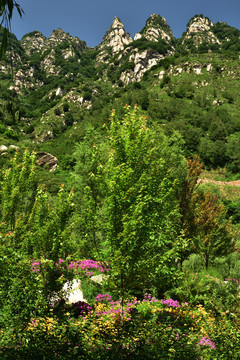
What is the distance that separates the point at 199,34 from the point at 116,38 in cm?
6681

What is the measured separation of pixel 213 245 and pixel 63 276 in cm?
892

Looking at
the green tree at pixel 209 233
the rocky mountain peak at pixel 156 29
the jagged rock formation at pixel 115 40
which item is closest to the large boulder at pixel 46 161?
the green tree at pixel 209 233

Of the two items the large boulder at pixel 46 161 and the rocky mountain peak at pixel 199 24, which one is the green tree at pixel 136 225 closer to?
the large boulder at pixel 46 161

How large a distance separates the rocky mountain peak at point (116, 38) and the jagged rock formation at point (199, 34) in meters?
47.7

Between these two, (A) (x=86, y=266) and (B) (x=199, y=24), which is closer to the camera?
(A) (x=86, y=266)

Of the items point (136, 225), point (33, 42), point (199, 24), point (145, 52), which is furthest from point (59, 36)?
point (136, 225)

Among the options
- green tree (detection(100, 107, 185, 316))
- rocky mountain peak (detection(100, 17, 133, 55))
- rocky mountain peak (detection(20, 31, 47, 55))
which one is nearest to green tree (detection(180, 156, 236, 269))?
green tree (detection(100, 107, 185, 316))

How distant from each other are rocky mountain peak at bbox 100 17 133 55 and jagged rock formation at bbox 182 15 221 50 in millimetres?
47698

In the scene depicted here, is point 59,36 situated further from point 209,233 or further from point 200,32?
point 209,233

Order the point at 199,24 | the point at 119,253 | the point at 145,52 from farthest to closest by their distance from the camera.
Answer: the point at 199,24 < the point at 145,52 < the point at 119,253

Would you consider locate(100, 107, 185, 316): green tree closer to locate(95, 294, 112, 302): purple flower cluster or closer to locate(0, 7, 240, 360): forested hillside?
locate(0, 7, 240, 360): forested hillside

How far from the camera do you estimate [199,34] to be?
142625 mm

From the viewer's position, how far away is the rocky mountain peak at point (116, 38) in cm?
16800

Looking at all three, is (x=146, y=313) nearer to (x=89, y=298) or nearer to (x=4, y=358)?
(x=89, y=298)
